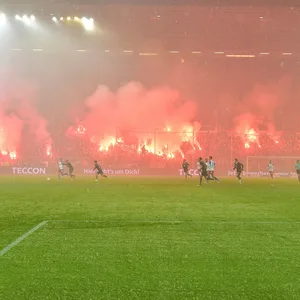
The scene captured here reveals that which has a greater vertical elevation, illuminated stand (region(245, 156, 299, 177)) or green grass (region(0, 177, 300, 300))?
illuminated stand (region(245, 156, 299, 177))

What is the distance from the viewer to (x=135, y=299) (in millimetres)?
3973

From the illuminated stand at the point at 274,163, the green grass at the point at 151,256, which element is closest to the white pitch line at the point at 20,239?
the green grass at the point at 151,256

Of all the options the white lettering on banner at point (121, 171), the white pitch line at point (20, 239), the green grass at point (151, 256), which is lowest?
the green grass at point (151, 256)

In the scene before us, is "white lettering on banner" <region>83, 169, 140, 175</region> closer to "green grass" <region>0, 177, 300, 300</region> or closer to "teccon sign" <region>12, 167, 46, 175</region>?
"teccon sign" <region>12, 167, 46, 175</region>

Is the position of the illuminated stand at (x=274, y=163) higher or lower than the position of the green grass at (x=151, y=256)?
higher

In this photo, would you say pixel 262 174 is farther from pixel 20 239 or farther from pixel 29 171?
pixel 20 239

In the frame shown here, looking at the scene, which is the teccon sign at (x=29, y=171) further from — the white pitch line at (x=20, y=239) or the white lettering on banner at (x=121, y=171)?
the white pitch line at (x=20, y=239)

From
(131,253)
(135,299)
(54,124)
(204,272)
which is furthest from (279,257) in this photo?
(54,124)

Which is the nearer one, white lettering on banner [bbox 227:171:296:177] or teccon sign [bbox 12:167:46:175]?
white lettering on banner [bbox 227:171:296:177]

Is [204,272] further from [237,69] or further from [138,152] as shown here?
[237,69]

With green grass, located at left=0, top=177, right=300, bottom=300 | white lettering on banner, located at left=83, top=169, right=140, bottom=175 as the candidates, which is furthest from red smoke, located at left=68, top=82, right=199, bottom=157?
green grass, located at left=0, top=177, right=300, bottom=300

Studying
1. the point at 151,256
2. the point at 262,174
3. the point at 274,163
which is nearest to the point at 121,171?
the point at 262,174

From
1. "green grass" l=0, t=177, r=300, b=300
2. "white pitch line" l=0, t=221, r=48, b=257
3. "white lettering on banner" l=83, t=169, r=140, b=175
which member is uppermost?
"white lettering on banner" l=83, t=169, r=140, b=175

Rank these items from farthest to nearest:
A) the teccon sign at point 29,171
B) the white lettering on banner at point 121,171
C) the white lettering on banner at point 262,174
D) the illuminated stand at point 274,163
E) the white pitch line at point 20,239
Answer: the teccon sign at point 29,171 < the white lettering on banner at point 121,171 < the illuminated stand at point 274,163 < the white lettering on banner at point 262,174 < the white pitch line at point 20,239
